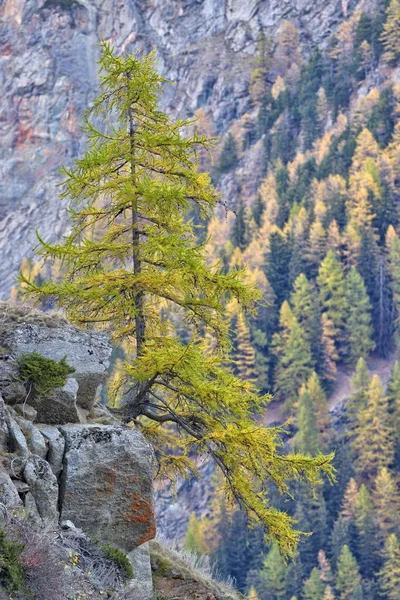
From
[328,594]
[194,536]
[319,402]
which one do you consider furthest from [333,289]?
[328,594]

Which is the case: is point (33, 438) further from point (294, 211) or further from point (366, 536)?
point (294, 211)

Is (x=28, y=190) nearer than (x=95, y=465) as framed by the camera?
No

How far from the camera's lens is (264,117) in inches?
6944

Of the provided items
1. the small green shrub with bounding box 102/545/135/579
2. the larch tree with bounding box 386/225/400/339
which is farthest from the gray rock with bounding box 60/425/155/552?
the larch tree with bounding box 386/225/400/339

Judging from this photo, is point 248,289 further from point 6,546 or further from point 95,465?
point 6,546

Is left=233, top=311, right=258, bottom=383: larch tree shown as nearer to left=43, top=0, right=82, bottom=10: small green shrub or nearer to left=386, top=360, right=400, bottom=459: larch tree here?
left=386, top=360, right=400, bottom=459: larch tree

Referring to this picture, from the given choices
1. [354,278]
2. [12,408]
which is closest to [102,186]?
[12,408]

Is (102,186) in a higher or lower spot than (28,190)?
lower

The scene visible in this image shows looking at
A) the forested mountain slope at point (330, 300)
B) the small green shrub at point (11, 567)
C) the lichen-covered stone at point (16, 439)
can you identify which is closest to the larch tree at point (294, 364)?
the forested mountain slope at point (330, 300)

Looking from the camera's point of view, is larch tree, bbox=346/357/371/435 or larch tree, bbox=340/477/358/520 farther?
larch tree, bbox=346/357/371/435

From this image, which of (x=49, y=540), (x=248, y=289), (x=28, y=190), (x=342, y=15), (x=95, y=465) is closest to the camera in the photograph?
(x=49, y=540)

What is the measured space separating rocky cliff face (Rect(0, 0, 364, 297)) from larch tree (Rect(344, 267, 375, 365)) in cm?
5613

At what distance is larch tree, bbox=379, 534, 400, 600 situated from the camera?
8619 centimetres

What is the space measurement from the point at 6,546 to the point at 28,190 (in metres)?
165
